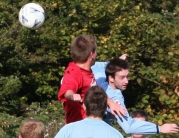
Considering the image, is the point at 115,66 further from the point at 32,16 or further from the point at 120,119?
the point at 32,16

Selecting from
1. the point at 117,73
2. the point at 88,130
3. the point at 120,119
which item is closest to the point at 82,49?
the point at 117,73

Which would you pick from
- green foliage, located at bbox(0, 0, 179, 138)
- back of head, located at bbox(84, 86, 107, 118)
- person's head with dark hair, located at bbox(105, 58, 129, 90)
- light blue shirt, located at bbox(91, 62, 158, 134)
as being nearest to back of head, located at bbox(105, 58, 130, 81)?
person's head with dark hair, located at bbox(105, 58, 129, 90)

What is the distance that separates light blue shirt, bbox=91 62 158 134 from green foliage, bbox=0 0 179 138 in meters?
4.63

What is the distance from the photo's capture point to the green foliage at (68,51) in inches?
440

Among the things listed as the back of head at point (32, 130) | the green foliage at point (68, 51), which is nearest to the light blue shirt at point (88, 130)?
the back of head at point (32, 130)

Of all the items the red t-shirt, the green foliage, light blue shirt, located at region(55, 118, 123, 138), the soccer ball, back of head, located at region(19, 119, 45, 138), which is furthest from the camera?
the green foliage

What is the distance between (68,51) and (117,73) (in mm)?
5718

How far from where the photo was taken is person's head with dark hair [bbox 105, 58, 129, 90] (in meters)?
5.98

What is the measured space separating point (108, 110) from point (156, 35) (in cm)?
626

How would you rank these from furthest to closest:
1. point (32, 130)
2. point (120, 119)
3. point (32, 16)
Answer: point (32, 16), point (120, 119), point (32, 130)

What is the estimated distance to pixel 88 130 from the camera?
5199 millimetres

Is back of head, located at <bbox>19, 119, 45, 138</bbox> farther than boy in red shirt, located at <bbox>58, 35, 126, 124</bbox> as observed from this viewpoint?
No

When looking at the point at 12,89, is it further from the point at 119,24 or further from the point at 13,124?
the point at 119,24

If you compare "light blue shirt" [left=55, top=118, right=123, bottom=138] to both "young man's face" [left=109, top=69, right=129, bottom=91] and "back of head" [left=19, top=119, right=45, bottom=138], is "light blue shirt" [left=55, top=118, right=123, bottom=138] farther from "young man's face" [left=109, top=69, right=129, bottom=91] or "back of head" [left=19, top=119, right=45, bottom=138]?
"young man's face" [left=109, top=69, right=129, bottom=91]
